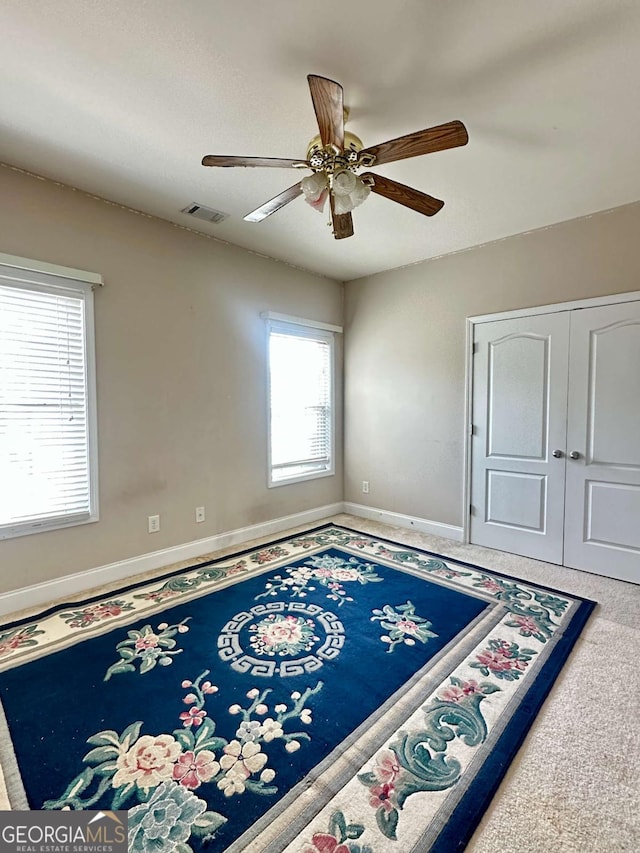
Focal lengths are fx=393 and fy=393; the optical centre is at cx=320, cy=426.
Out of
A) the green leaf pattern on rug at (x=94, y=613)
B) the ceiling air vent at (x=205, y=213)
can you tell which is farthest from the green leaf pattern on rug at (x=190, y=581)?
the ceiling air vent at (x=205, y=213)

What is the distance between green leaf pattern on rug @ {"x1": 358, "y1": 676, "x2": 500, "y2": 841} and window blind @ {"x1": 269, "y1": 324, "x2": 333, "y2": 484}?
8.63 ft

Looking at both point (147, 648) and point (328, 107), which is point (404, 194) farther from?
point (147, 648)

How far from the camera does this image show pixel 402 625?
2387 millimetres

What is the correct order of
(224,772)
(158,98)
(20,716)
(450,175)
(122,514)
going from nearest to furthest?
1. (224,772)
2. (20,716)
3. (158,98)
4. (450,175)
5. (122,514)

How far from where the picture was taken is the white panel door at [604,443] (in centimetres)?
288

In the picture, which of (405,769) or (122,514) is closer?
(405,769)

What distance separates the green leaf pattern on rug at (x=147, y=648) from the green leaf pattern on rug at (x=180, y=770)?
14.7 inches

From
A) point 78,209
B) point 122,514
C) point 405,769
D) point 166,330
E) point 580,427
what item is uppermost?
point 78,209

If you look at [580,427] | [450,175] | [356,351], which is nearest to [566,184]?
[450,175]

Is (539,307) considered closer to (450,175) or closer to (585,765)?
(450,175)

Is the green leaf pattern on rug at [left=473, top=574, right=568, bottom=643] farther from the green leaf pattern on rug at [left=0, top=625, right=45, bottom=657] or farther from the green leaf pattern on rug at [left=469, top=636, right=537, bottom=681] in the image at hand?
the green leaf pattern on rug at [left=0, top=625, right=45, bottom=657]

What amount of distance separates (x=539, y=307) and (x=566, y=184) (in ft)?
3.05

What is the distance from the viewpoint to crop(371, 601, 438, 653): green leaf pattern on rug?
224cm

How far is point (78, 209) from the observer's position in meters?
2.71
